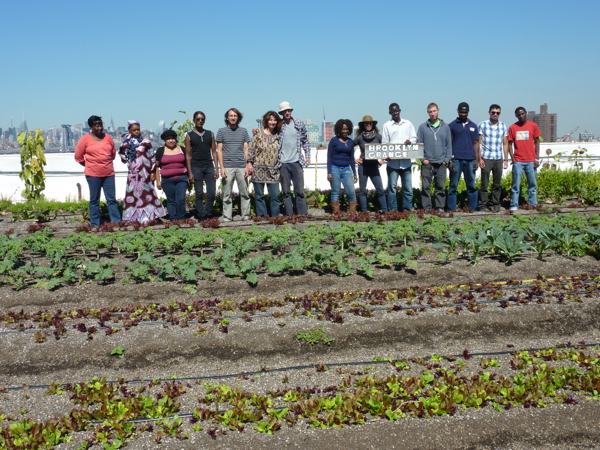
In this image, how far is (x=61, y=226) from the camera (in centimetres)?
1002

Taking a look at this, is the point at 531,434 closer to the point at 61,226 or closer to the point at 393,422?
the point at 393,422

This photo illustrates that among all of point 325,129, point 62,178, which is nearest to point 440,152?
point 325,129

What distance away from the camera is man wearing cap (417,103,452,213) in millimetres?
9859

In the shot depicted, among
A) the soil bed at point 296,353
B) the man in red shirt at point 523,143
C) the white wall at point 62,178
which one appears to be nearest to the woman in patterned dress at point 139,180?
the soil bed at point 296,353

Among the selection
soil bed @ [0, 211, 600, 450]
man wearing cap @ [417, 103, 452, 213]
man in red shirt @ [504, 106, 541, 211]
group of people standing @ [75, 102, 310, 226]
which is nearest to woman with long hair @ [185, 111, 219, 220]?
group of people standing @ [75, 102, 310, 226]

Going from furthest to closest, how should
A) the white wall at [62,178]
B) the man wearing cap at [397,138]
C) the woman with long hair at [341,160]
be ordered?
the white wall at [62,178] → the man wearing cap at [397,138] → the woman with long hair at [341,160]

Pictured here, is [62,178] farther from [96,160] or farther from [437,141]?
[437,141]

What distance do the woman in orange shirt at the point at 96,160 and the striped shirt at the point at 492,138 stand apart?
6.53 meters

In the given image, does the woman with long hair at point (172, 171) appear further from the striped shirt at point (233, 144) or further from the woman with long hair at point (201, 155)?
the striped shirt at point (233, 144)

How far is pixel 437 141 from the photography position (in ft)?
32.5

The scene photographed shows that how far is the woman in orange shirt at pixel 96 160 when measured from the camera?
9305 mm

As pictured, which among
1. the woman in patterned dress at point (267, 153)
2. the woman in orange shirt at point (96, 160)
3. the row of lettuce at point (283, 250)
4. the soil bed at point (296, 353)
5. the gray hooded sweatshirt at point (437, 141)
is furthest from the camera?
the gray hooded sweatshirt at point (437, 141)

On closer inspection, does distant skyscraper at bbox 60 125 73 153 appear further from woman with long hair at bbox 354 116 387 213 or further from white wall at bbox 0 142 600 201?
woman with long hair at bbox 354 116 387 213

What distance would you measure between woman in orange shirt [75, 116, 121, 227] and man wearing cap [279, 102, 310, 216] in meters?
2.91
